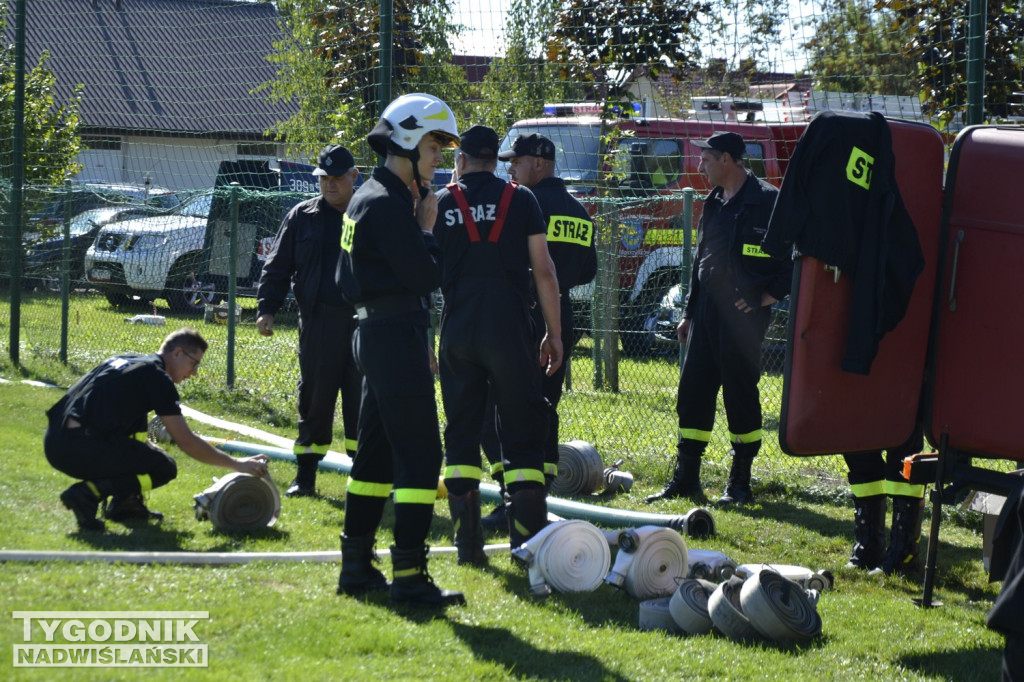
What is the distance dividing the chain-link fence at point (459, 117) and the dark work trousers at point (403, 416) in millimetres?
3818

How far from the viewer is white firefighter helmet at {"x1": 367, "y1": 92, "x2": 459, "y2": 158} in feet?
15.9

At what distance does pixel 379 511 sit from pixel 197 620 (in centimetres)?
95

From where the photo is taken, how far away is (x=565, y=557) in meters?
5.21

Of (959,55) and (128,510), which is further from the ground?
(959,55)

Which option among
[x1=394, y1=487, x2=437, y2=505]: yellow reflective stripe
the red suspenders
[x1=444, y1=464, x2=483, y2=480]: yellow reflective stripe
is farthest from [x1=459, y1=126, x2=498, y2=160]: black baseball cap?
[x1=394, y1=487, x2=437, y2=505]: yellow reflective stripe

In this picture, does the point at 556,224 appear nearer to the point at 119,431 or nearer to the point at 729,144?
the point at 729,144

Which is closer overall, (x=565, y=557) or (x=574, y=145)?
(x=565, y=557)

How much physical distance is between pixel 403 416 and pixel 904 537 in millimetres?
2759

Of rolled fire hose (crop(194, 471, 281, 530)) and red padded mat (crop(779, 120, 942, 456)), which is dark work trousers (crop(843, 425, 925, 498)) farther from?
rolled fire hose (crop(194, 471, 281, 530))

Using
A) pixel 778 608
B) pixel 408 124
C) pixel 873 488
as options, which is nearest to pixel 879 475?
pixel 873 488

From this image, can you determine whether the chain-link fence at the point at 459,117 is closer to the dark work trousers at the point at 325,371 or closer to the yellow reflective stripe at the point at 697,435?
the yellow reflective stripe at the point at 697,435

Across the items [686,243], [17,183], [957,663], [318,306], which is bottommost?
[957,663]

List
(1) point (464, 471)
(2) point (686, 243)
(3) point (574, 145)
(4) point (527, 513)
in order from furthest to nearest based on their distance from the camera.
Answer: (3) point (574, 145) → (2) point (686, 243) → (1) point (464, 471) → (4) point (527, 513)

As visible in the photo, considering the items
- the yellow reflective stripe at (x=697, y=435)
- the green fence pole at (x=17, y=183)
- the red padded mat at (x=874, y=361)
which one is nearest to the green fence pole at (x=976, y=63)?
the red padded mat at (x=874, y=361)
